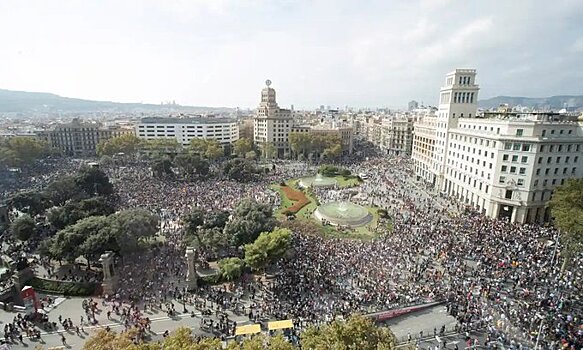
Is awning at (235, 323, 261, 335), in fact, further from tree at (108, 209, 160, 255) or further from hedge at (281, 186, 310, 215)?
hedge at (281, 186, 310, 215)

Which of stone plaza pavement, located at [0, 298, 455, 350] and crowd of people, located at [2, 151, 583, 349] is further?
crowd of people, located at [2, 151, 583, 349]

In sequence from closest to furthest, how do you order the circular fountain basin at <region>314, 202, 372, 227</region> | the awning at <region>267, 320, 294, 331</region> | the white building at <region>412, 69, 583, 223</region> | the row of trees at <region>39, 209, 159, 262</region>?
the awning at <region>267, 320, 294, 331</region>, the row of trees at <region>39, 209, 159, 262</region>, the circular fountain basin at <region>314, 202, 372, 227</region>, the white building at <region>412, 69, 583, 223</region>

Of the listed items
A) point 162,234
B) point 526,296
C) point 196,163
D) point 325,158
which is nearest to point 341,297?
point 526,296

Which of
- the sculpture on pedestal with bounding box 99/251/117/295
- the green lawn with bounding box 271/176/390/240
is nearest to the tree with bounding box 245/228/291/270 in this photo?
the sculpture on pedestal with bounding box 99/251/117/295

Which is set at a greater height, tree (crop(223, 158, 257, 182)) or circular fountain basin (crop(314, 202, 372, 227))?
tree (crop(223, 158, 257, 182))

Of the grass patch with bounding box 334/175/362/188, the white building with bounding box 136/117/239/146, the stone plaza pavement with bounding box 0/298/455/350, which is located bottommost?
the stone plaza pavement with bounding box 0/298/455/350

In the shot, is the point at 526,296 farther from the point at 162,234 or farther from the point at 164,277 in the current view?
the point at 162,234
